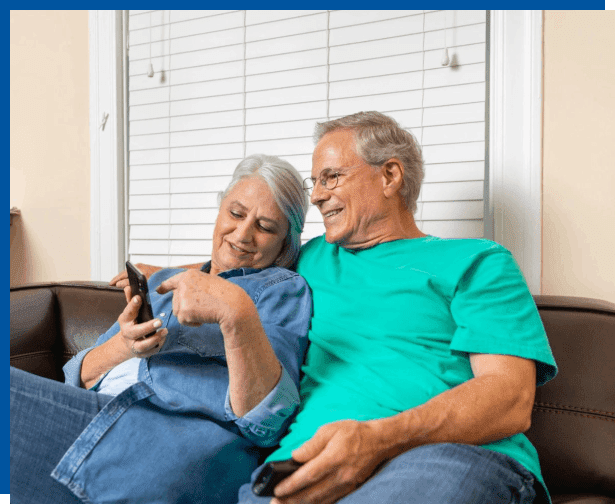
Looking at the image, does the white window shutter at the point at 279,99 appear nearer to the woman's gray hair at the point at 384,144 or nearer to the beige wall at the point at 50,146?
the beige wall at the point at 50,146

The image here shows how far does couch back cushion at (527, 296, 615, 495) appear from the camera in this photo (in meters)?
1.09

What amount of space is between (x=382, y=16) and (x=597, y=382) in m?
1.28

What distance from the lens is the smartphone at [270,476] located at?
80 centimetres

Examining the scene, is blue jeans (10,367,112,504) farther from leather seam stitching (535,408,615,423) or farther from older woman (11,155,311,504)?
leather seam stitching (535,408,615,423)

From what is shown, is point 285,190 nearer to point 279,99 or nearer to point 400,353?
point 400,353

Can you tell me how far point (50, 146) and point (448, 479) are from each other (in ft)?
6.95

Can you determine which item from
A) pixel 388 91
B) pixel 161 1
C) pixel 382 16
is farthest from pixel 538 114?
pixel 161 1

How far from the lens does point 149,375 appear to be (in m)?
1.07

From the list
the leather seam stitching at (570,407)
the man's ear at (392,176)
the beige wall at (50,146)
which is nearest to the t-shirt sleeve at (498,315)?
the leather seam stitching at (570,407)

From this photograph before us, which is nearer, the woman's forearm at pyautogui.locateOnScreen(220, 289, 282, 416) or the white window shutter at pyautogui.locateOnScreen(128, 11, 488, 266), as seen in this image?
the woman's forearm at pyautogui.locateOnScreen(220, 289, 282, 416)

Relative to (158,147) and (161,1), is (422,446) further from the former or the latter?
(161,1)

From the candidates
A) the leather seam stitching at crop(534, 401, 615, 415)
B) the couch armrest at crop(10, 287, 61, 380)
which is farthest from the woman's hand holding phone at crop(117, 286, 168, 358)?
the leather seam stitching at crop(534, 401, 615, 415)

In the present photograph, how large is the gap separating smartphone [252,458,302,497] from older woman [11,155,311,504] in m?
0.16

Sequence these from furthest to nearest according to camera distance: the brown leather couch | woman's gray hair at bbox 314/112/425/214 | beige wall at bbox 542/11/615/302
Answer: beige wall at bbox 542/11/615/302
woman's gray hair at bbox 314/112/425/214
the brown leather couch
